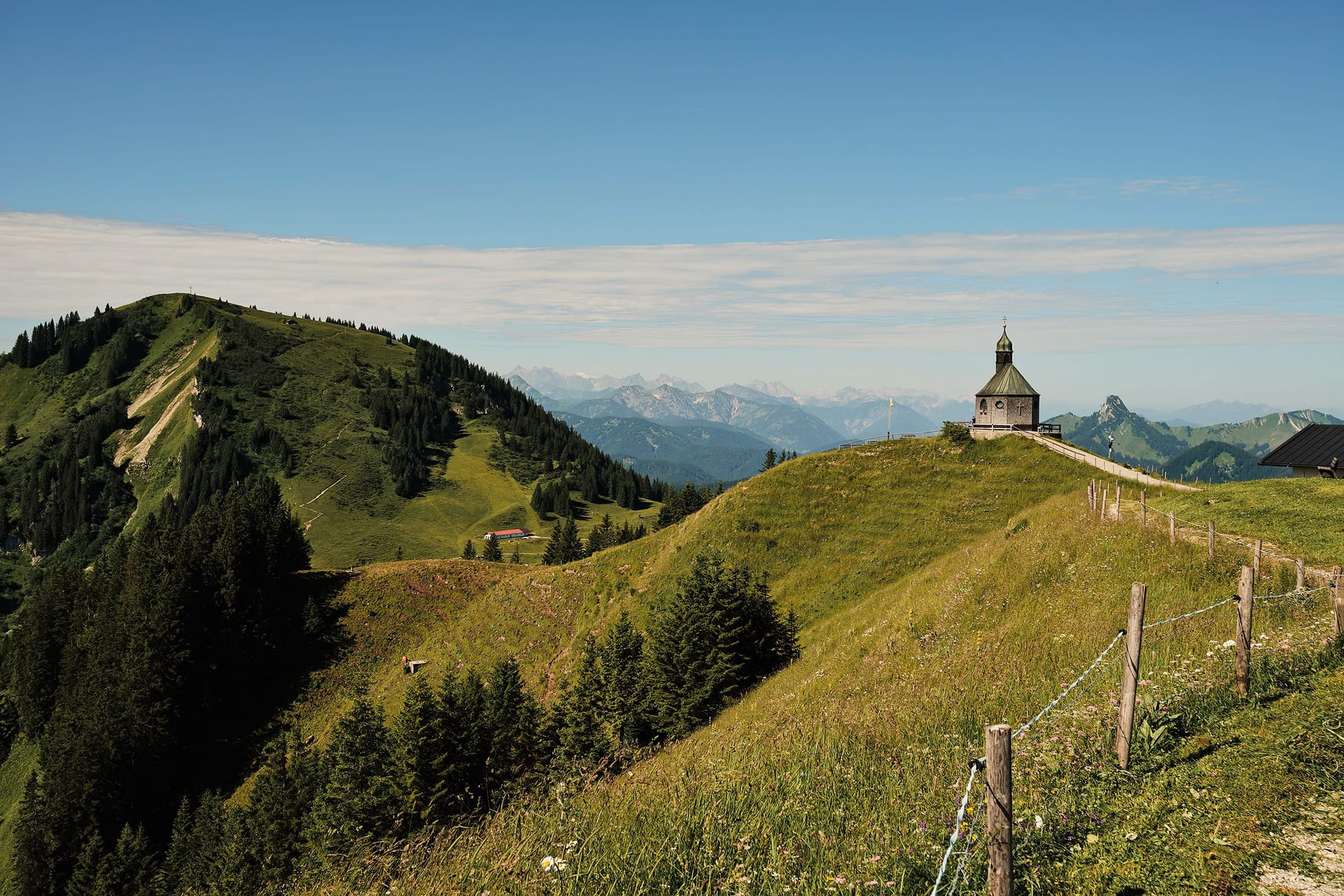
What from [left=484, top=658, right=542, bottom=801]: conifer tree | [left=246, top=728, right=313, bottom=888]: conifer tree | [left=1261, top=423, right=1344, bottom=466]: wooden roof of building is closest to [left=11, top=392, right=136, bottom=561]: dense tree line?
[left=246, top=728, right=313, bottom=888]: conifer tree

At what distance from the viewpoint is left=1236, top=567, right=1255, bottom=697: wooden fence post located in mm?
11141

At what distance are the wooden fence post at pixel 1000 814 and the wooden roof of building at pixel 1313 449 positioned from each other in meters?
56.8

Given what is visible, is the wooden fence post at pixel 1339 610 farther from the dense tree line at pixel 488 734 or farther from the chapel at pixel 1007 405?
the chapel at pixel 1007 405

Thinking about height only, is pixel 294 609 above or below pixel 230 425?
below

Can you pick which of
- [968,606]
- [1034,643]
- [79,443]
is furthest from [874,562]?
[79,443]

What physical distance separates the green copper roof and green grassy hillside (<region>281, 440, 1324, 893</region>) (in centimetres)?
2632

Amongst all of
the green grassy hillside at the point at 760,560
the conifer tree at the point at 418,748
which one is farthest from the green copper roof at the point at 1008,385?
the conifer tree at the point at 418,748

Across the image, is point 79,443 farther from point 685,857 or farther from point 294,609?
point 685,857

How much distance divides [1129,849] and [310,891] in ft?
35.0

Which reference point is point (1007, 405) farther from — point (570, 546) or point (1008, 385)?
point (570, 546)

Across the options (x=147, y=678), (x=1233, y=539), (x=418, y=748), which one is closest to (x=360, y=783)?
(x=418, y=748)

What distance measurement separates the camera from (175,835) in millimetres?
44688

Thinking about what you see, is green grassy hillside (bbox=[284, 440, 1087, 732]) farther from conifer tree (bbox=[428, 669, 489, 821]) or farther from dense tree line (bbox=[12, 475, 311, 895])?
conifer tree (bbox=[428, 669, 489, 821])

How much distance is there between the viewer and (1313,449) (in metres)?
50.3
